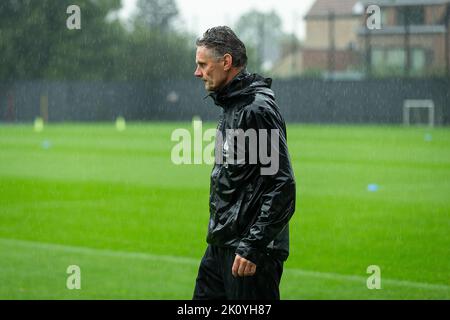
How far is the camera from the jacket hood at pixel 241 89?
4.86m

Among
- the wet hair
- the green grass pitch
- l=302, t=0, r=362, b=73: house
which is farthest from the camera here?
l=302, t=0, r=362, b=73: house

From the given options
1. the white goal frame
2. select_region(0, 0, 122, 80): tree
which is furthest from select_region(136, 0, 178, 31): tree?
the white goal frame

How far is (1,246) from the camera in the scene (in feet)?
35.8

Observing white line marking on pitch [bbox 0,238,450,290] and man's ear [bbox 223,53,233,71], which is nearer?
man's ear [bbox 223,53,233,71]

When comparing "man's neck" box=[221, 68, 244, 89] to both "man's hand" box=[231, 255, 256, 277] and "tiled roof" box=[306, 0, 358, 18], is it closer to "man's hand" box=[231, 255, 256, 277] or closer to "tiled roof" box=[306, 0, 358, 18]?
"man's hand" box=[231, 255, 256, 277]

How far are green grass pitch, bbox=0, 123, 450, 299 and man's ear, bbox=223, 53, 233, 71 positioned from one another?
3.76 metres

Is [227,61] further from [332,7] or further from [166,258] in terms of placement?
[332,7]

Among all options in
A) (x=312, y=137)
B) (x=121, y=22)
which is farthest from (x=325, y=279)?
(x=121, y=22)

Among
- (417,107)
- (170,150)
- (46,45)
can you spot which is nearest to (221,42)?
(170,150)

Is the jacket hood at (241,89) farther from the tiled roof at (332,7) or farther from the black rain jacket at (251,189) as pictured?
the tiled roof at (332,7)

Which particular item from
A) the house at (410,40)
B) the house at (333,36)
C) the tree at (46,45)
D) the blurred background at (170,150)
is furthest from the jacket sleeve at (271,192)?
the tree at (46,45)

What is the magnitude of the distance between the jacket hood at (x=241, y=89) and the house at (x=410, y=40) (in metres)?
38.5

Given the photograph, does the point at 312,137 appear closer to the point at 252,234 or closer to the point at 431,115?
the point at 431,115

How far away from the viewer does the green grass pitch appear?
887cm
